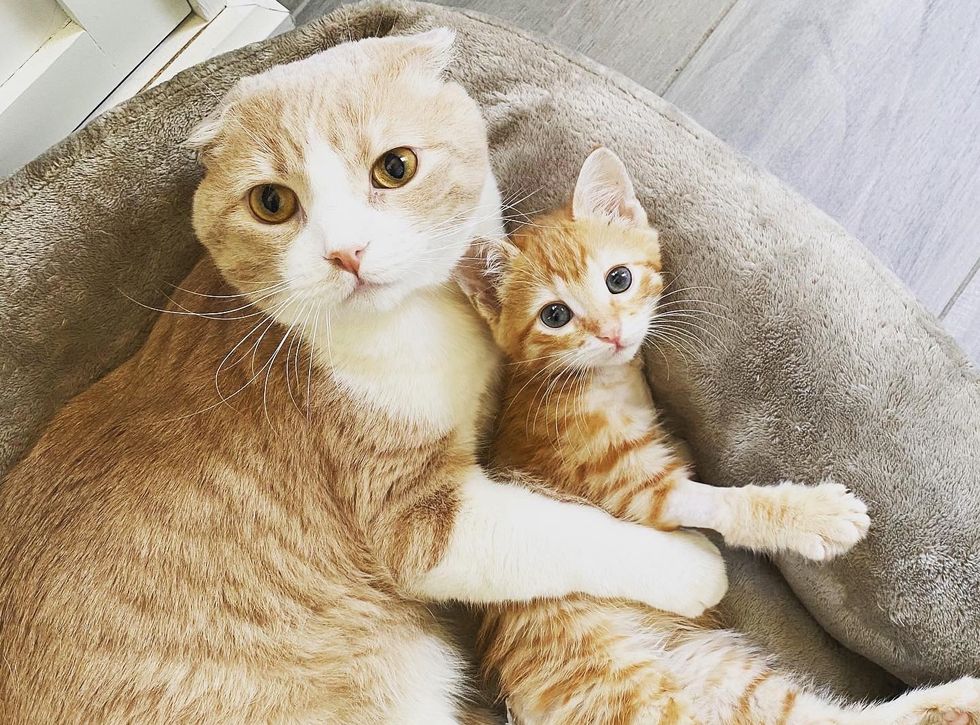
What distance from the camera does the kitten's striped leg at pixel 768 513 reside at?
121 centimetres

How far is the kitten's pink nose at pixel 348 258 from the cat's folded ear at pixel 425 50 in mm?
345

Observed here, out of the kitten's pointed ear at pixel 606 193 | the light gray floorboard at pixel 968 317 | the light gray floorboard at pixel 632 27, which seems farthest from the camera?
the light gray floorboard at pixel 632 27

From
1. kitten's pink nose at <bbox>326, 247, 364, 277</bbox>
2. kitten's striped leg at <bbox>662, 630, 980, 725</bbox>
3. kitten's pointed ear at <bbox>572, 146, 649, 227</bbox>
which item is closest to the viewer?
kitten's pink nose at <bbox>326, 247, 364, 277</bbox>

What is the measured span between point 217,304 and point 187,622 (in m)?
0.48

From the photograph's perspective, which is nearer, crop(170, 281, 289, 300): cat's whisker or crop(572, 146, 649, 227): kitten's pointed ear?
crop(170, 281, 289, 300): cat's whisker

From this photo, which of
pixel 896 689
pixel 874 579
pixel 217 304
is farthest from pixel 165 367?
pixel 896 689

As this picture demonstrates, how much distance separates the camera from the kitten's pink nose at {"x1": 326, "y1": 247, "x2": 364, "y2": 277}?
40.9 inches

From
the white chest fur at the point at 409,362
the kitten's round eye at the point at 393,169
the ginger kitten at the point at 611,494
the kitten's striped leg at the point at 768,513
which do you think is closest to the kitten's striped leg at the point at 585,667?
the ginger kitten at the point at 611,494

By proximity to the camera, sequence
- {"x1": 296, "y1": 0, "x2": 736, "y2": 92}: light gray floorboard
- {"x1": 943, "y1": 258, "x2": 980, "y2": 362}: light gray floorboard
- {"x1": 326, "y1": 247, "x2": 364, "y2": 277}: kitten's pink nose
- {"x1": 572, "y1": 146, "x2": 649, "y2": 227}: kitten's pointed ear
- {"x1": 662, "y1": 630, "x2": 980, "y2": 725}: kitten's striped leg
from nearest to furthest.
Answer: {"x1": 326, "y1": 247, "x2": 364, "y2": 277}: kitten's pink nose < {"x1": 662, "y1": 630, "x2": 980, "y2": 725}: kitten's striped leg < {"x1": 572, "y1": 146, "x2": 649, "y2": 227}: kitten's pointed ear < {"x1": 943, "y1": 258, "x2": 980, "y2": 362}: light gray floorboard < {"x1": 296, "y1": 0, "x2": 736, "y2": 92}: light gray floorboard

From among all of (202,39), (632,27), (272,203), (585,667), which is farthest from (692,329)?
(202,39)

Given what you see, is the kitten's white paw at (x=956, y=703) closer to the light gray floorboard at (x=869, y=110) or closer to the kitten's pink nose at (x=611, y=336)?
the kitten's pink nose at (x=611, y=336)

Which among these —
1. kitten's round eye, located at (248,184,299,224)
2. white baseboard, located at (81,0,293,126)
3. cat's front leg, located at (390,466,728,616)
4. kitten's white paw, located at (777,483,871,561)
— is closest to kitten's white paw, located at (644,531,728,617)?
cat's front leg, located at (390,466,728,616)

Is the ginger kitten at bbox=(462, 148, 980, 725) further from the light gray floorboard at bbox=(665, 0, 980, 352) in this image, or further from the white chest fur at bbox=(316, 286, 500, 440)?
the light gray floorboard at bbox=(665, 0, 980, 352)

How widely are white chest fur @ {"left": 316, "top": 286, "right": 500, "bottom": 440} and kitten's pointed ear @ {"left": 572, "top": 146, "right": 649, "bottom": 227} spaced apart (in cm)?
26
